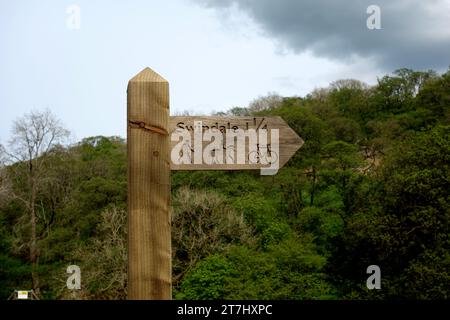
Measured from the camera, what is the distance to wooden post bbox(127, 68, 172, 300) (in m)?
2.07

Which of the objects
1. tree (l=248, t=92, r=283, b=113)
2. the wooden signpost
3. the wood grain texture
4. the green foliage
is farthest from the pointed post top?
tree (l=248, t=92, r=283, b=113)

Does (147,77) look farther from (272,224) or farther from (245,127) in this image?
(272,224)

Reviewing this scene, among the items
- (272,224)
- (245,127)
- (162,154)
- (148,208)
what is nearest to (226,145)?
(245,127)

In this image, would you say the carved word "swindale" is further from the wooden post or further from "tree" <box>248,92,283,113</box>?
"tree" <box>248,92,283,113</box>

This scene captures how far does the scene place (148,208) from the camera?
207 centimetres

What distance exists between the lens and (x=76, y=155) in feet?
112

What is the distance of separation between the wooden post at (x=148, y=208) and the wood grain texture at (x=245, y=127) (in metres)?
0.08

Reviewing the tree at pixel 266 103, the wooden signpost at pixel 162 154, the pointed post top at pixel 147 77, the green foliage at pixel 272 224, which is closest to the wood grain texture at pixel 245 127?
the wooden signpost at pixel 162 154

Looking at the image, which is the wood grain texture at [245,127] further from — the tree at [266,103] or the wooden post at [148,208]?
the tree at [266,103]

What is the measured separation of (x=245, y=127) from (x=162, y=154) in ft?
1.04

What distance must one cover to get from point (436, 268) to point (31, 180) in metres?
19.1

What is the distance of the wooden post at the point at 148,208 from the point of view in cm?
207
